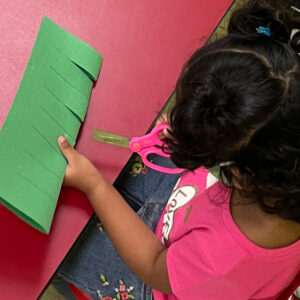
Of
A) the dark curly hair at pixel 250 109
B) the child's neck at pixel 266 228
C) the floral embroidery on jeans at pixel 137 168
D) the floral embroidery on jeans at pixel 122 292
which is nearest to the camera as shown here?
the dark curly hair at pixel 250 109

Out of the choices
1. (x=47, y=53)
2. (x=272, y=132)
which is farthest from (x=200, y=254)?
(x=47, y=53)

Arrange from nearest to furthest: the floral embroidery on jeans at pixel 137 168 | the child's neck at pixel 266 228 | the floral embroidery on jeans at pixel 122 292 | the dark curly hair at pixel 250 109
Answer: the dark curly hair at pixel 250 109, the child's neck at pixel 266 228, the floral embroidery on jeans at pixel 122 292, the floral embroidery on jeans at pixel 137 168

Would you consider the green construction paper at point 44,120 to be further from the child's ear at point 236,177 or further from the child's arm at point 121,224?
the child's ear at point 236,177

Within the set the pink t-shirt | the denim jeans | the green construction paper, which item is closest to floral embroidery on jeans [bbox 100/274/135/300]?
the denim jeans

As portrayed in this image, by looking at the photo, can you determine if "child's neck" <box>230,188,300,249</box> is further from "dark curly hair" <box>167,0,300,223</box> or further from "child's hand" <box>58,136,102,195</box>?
"child's hand" <box>58,136,102,195</box>

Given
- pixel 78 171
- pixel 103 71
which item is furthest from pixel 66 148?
pixel 103 71

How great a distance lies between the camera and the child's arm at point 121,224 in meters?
0.60

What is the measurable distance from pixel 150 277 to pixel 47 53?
0.37 metres

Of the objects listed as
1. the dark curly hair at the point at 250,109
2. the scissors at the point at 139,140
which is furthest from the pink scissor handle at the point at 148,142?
the dark curly hair at the point at 250,109

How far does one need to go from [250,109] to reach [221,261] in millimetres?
227

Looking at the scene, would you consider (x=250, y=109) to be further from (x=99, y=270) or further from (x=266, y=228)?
(x=99, y=270)

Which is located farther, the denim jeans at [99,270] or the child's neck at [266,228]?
the denim jeans at [99,270]

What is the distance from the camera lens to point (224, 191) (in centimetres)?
65

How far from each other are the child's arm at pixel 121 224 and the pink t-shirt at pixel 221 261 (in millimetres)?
37
